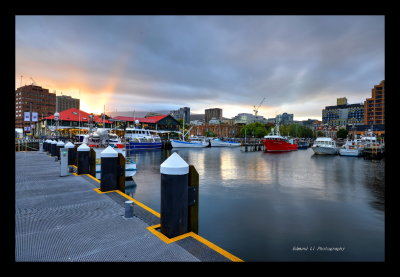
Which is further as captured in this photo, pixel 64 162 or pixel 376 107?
pixel 376 107

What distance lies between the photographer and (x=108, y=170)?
331 inches

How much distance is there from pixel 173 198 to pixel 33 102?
184 m

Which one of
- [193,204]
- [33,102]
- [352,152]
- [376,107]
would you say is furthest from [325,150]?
[33,102]

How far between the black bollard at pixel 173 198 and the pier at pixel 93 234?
0.19 m

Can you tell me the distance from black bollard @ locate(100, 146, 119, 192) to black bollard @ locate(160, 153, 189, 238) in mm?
4495

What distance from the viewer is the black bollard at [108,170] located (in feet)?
27.3

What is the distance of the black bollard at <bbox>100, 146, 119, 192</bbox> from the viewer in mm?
8320

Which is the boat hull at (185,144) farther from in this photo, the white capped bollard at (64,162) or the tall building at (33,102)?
the tall building at (33,102)

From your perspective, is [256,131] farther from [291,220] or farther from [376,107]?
[291,220]

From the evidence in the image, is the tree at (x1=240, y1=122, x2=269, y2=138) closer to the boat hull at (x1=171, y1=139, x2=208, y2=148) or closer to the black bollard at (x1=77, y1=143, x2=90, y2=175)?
the boat hull at (x1=171, y1=139, x2=208, y2=148)

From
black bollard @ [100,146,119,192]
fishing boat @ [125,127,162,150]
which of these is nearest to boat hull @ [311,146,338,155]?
fishing boat @ [125,127,162,150]
